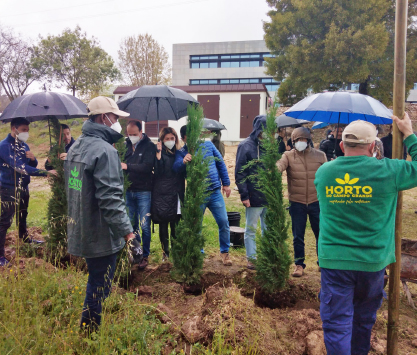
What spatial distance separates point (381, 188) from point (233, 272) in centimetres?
280

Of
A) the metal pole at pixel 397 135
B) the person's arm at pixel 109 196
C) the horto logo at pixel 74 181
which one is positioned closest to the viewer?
the metal pole at pixel 397 135

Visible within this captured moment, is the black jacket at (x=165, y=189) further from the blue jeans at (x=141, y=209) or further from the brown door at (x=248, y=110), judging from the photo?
the brown door at (x=248, y=110)

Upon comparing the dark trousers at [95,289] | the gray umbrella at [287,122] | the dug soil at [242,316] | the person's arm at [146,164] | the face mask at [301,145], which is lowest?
the dug soil at [242,316]

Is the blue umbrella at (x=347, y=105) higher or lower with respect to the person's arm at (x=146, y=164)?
higher

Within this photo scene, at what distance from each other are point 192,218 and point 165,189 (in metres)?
0.82

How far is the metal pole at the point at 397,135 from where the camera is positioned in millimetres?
2586

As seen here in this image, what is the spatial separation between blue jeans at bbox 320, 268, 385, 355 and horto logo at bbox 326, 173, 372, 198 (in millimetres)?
569

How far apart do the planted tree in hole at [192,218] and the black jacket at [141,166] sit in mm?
870

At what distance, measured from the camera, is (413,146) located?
8.21ft

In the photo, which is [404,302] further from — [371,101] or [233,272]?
[371,101]

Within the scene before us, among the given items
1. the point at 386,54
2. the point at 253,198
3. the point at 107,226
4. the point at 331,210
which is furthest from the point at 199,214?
the point at 386,54

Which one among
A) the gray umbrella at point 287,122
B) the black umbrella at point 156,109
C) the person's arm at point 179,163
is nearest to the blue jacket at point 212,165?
the person's arm at point 179,163

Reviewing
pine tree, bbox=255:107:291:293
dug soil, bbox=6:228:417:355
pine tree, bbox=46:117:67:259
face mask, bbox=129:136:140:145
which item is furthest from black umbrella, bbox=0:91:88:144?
pine tree, bbox=255:107:291:293

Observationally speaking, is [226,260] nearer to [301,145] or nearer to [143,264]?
[143,264]
